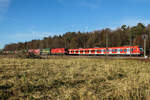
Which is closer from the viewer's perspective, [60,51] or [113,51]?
[113,51]

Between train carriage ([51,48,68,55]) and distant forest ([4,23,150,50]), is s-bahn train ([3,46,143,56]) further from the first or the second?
distant forest ([4,23,150,50])

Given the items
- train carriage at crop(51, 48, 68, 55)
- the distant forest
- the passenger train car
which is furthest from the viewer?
the distant forest

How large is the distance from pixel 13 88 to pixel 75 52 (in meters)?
39.7

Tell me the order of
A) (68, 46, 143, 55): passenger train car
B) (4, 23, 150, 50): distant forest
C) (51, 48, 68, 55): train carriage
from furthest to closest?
(4, 23, 150, 50): distant forest, (51, 48, 68, 55): train carriage, (68, 46, 143, 55): passenger train car

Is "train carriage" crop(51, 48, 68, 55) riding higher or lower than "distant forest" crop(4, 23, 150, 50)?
lower

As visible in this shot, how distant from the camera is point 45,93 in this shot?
4238mm

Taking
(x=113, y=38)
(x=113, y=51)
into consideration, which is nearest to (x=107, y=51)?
(x=113, y=51)

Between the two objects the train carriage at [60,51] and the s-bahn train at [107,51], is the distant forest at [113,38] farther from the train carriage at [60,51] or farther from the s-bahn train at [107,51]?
the train carriage at [60,51]

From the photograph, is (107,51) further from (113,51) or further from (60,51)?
(60,51)

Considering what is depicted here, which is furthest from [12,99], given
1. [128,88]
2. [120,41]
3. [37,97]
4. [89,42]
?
[89,42]

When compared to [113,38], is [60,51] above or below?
below

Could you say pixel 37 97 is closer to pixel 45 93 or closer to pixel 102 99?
pixel 45 93

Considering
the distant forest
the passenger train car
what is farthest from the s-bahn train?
the distant forest

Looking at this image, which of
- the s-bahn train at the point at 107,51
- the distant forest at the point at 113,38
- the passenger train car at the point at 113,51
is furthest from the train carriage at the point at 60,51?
the distant forest at the point at 113,38
